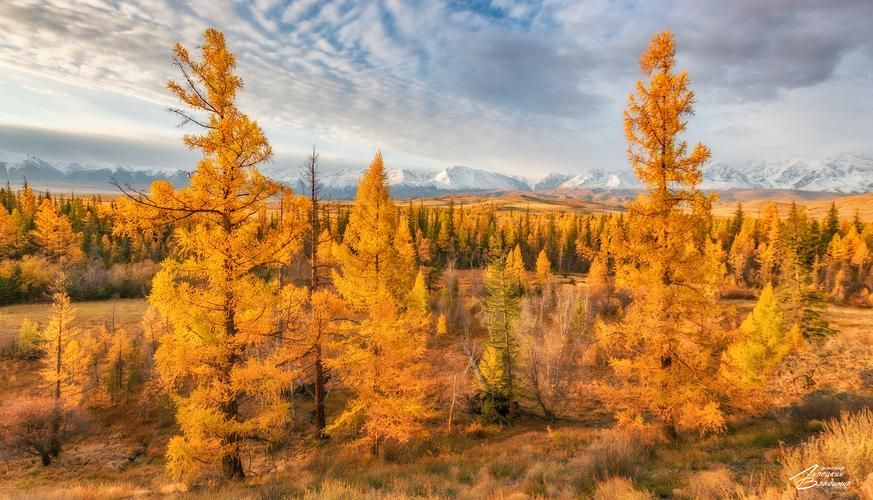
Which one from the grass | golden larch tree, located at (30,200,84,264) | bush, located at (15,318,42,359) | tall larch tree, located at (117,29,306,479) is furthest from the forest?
golden larch tree, located at (30,200,84,264)

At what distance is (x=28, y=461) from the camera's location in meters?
24.8

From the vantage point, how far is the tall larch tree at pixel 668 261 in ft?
43.1

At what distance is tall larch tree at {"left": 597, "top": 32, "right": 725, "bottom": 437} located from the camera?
13125mm

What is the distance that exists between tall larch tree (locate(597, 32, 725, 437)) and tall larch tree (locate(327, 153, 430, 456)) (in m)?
8.22

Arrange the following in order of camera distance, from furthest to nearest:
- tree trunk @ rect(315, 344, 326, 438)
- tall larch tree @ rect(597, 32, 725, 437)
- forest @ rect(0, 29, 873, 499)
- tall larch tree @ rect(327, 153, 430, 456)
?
tree trunk @ rect(315, 344, 326, 438), tall larch tree @ rect(327, 153, 430, 456), tall larch tree @ rect(597, 32, 725, 437), forest @ rect(0, 29, 873, 499)

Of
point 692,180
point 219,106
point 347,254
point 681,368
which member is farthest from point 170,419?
point 692,180

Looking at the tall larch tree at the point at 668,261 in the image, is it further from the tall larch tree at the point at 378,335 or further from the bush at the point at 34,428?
the bush at the point at 34,428

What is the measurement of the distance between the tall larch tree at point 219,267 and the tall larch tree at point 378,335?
197 inches

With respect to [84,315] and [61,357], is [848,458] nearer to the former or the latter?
[61,357]

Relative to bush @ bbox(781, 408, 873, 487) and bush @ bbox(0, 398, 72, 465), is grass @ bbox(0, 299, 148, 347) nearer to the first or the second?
bush @ bbox(0, 398, 72, 465)

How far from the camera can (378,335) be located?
16281 mm

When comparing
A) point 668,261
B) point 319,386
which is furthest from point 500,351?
point 668,261

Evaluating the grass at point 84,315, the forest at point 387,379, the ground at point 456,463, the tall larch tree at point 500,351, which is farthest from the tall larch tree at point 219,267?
the grass at point 84,315

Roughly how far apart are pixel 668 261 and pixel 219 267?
13774 mm
